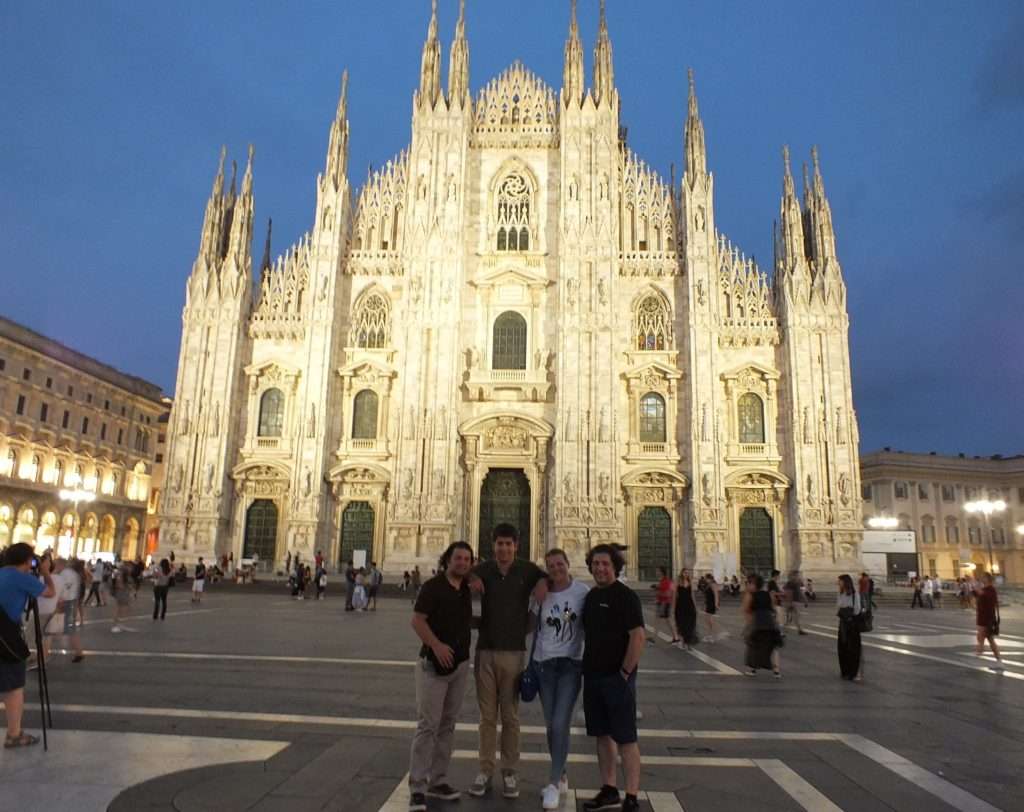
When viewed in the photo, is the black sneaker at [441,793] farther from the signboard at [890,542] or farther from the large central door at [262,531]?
the signboard at [890,542]

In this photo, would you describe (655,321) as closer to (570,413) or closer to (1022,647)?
(570,413)

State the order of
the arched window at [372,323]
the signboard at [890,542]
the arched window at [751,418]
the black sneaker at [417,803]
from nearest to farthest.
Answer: the black sneaker at [417,803], the arched window at [751,418], the arched window at [372,323], the signboard at [890,542]

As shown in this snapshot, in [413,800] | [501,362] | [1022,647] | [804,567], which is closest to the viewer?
[413,800]

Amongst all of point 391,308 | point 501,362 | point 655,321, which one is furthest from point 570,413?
point 391,308

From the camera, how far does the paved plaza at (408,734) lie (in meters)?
4.79

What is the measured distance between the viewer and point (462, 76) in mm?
36031

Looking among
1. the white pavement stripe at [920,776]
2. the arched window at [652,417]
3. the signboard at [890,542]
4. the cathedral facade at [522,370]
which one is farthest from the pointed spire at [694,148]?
the white pavement stripe at [920,776]

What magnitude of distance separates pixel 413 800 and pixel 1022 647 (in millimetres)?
15232

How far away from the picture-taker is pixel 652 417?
33.3 meters

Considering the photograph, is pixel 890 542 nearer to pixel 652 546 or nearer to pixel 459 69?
pixel 652 546

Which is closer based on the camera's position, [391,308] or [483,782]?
[483,782]

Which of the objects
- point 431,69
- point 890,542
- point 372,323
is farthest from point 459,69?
point 890,542

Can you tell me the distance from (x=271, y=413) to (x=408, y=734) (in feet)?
97.1

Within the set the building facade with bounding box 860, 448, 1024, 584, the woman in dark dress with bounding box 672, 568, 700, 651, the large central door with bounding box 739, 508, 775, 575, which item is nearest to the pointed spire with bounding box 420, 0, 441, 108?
the large central door with bounding box 739, 508, 775, 575
